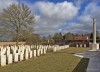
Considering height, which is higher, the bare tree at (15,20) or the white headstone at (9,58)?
the bare tree at (15,20)

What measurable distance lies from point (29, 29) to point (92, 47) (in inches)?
630

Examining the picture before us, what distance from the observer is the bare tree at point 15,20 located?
49531 millimetres

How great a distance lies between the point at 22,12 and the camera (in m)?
50.8

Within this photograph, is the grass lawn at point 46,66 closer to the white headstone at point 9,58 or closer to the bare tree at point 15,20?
the white headstone at point 9,58

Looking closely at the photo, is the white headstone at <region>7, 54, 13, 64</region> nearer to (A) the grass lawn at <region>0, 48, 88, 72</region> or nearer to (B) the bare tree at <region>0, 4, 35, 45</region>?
(A) the grass lawn at <region>0, 48, 88, 72</region>

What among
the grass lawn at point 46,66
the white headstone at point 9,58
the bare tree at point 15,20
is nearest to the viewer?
the grass lawn at point 46,66

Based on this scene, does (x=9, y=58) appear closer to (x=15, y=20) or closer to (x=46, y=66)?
(x=46, y=66)

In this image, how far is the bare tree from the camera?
163 feet

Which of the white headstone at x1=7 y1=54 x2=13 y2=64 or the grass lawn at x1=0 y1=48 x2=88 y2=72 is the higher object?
the white headstone at x1=7 y1=54 x2=13 y2=64

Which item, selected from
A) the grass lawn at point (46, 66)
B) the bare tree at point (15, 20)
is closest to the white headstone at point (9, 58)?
the grass lawn at point (46, 66)

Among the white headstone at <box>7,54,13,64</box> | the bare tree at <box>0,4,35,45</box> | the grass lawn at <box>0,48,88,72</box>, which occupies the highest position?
the bare tree at <box>0,4,35,45</box>

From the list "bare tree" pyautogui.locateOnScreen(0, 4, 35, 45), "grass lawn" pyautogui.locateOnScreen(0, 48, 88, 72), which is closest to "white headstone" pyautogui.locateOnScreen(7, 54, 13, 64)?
"grass lawn" pyautogui.locateOnScreen(0, 48, 88, 72)

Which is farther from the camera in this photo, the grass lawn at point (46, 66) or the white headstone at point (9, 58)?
the white headstone at point (9, 58)

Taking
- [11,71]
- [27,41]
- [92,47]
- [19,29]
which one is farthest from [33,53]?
[27,41]
